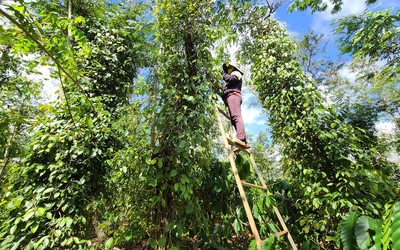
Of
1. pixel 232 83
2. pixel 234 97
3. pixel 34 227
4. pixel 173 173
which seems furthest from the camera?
pixel 232 83

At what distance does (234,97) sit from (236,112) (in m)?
0.23

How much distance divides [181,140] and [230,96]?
4.05 feet

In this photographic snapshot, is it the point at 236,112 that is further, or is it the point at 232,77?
the point at 232,77

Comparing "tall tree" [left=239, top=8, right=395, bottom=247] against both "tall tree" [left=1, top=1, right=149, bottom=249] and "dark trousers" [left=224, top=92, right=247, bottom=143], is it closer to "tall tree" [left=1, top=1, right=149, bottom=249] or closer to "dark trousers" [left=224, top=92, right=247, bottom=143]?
"dark trousers" [left=224, top=92, right=247, bottom=143]

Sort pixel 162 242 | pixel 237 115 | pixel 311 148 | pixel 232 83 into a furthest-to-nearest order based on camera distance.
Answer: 1. pixel 311 148
2. pixel 232 83
3. pixel 237 115
4. pixel 162 242

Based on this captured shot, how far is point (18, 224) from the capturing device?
2230 millimetres

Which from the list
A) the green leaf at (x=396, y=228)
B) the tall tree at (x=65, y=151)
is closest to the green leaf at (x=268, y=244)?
the green leaf at (x=396, y=228)

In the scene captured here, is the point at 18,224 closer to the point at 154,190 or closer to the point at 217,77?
the point at 154,190

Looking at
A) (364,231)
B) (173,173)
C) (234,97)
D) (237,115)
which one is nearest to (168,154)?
(173,173)

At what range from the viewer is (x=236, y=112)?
119 inches

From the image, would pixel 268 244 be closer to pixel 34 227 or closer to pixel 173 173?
pixel 173 173

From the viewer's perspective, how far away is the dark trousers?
9.39 ft

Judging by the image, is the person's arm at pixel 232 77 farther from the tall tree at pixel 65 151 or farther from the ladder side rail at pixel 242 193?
the tall tree at pixel 65 151

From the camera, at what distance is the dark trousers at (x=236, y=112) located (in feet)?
9.39
